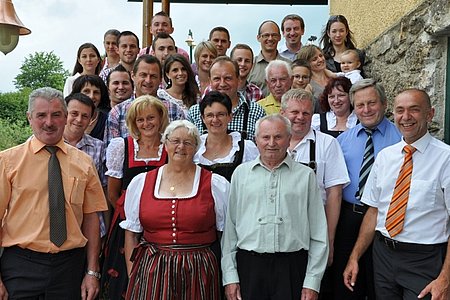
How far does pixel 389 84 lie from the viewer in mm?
5625

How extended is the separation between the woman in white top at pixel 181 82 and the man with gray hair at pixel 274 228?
191cm

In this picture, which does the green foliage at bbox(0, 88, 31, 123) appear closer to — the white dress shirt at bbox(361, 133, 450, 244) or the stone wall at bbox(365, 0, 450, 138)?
the stone wall at bbox(365, 0, 450, 138)

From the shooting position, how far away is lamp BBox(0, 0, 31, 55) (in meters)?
5.54

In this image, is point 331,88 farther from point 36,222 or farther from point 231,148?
point 36,222

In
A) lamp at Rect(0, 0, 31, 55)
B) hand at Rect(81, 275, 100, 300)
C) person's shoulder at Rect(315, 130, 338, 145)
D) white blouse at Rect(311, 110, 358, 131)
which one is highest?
lamp at Rect(0, 0, 31, 55)

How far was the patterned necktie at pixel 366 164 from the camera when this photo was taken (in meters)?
3.87

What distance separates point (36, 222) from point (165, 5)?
7.48 meters

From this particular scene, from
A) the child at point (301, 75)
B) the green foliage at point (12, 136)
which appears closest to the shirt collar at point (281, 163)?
the child at point (301, 75)

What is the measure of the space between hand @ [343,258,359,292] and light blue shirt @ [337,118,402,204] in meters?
0.48

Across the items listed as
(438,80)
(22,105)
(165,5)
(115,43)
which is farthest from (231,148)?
(22,105)

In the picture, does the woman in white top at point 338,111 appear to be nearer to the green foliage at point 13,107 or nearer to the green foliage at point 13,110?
the green foliage at point 13,110

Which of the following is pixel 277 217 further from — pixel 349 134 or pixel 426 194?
pixel 349 134

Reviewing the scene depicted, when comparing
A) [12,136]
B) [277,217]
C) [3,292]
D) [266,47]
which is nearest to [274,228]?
[277,217]

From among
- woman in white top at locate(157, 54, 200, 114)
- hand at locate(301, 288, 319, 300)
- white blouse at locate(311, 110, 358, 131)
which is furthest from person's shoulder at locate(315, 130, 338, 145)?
woman in white top at locate(157, 54, 200, 114)
